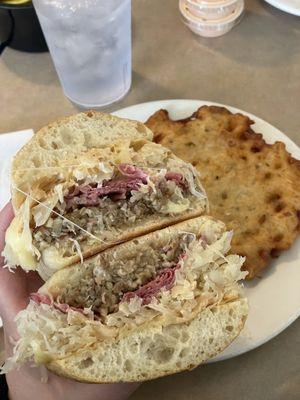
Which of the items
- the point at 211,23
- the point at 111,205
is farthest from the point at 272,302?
the point at 211,23

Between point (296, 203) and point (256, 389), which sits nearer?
point (256, 389)

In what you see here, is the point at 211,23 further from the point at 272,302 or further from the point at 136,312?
the point at 136,312

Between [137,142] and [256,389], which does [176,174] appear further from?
[256,389]

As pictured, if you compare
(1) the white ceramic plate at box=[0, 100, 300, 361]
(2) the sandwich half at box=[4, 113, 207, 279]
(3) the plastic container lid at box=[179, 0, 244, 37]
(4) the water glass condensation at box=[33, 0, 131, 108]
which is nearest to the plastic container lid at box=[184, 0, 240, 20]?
(3) the plastic container lid at box=[179, 0, 244, 37]

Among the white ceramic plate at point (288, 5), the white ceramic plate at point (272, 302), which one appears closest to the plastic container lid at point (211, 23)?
the white ceramic plate at point (288, 5)

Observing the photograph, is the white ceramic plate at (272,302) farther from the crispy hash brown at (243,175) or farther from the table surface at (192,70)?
the table surface at (192,70)

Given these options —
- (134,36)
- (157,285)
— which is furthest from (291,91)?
(157,285)
